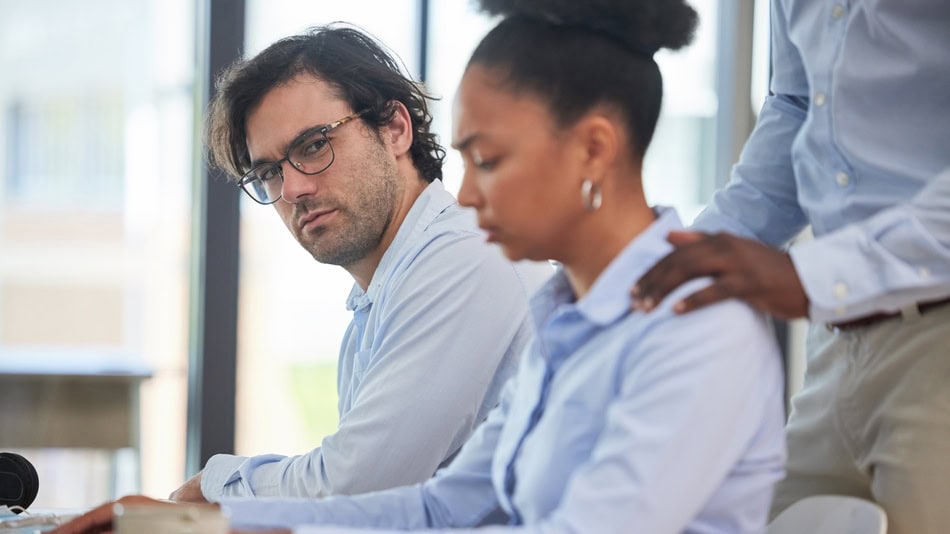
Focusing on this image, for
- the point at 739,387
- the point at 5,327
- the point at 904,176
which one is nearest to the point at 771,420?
the point at 739,387

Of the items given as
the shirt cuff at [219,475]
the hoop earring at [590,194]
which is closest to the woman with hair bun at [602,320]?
the hoop earring at [590,194]

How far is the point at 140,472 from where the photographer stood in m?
4.54

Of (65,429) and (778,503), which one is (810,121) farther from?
(65,429)

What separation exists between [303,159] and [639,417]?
45.4 inches

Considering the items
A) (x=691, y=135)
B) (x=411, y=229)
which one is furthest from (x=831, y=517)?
(x=691, y=135)

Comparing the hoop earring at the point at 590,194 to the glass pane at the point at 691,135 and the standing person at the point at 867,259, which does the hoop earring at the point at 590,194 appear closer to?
the standing person at the point at 867,259

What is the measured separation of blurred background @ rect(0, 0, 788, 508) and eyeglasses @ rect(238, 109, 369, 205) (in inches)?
96.3

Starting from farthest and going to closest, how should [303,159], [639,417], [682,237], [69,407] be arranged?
[69,407], [303,159], [682,237], [639,417]

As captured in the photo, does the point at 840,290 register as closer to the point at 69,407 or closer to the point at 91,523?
the point at 91,523

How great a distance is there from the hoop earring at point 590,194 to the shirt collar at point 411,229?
0.82 metres

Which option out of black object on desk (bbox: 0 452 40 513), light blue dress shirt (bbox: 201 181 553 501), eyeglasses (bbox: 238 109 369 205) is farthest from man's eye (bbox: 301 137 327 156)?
black object on desk (bbox: 0 452 40 513)

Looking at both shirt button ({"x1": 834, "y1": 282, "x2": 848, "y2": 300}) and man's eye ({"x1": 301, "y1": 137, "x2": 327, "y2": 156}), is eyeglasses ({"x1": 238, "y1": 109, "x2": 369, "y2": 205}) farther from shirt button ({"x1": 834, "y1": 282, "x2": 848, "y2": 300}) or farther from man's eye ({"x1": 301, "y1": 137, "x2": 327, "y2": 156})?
shirt button ({"x1": 834, "y1": 282, "x2": 848, "y2": 300})

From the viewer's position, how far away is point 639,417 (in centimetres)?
107

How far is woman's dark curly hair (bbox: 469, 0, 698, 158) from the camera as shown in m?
1.22
